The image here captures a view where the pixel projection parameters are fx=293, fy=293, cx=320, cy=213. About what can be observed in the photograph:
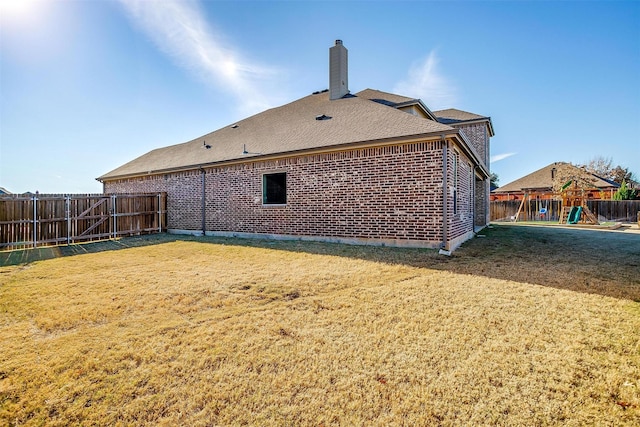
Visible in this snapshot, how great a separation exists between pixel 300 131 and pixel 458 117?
12.3 metres

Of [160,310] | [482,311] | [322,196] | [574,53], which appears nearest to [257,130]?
[322,196]

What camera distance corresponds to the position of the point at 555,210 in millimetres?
23672

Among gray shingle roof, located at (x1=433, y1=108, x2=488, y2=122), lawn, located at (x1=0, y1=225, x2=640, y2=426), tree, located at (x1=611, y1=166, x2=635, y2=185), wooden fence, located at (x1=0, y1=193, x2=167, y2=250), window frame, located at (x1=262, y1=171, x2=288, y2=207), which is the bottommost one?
lawn, located at (x1=0, y1=225, x2=640, y2=426)

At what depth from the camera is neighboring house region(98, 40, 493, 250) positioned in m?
7.60

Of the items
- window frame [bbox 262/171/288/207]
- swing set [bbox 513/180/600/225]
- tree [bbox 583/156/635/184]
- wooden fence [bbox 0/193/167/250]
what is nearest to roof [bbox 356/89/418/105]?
window frame [bbox 262/171/288/207]

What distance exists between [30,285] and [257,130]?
9.83 metres

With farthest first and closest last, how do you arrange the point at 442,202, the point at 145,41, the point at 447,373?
the point at 145,41 < the point at 442,202 < the point at 447,373

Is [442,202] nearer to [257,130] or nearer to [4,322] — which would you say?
[4,322]

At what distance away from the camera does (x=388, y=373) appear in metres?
2.39

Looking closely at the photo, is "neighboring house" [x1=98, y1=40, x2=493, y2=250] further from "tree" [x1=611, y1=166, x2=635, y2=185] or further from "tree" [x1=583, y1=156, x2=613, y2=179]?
"tree" [x1=611, y1=166, x2=635, y2=185]

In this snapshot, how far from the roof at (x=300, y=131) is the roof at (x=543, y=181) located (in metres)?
27.2

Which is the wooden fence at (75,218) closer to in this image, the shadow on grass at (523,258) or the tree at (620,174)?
the shadow on grass at (523,258)

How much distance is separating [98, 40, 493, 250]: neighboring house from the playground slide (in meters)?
13.0

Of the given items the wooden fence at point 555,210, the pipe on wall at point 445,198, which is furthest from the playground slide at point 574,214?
the pipe on wall at point 445,198
